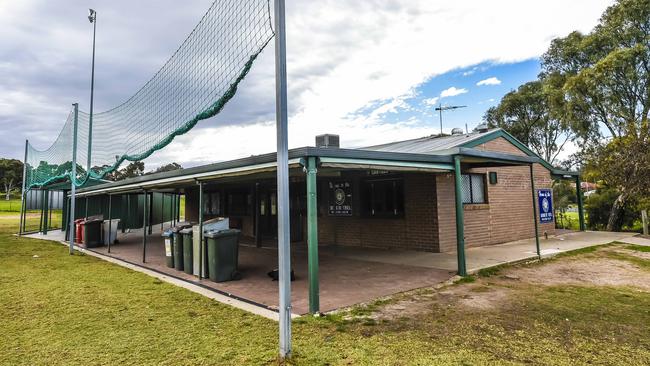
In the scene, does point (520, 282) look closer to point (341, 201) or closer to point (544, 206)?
point (341, 201)

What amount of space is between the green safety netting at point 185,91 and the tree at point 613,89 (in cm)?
1779

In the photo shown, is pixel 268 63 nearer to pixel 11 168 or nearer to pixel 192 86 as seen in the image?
pixel 192 86

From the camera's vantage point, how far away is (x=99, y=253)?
12758mm

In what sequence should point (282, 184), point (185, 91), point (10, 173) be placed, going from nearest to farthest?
point (282, 184)
point (185, 91)
point (10, 173)

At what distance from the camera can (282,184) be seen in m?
3.69

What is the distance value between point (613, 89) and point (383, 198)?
724 inches

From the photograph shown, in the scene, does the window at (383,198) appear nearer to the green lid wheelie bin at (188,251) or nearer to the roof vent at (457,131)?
the green lid wheelie bin at (188,251)

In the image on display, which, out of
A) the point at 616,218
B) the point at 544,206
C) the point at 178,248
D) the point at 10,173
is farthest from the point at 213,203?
the point at 10,173

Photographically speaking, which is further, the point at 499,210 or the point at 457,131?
the point at 457,131

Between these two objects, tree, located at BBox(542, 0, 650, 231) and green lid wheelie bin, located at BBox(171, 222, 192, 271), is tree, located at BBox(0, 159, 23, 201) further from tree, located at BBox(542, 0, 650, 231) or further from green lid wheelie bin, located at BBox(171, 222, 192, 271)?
tree, located at BBox(542, 0, 650, 231)

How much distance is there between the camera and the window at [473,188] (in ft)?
38.1

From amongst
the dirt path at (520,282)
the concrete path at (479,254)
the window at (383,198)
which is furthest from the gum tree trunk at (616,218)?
the window at (383,198)

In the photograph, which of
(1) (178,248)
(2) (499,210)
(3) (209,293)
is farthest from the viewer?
(2) (499,210)

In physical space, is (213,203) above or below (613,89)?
below
